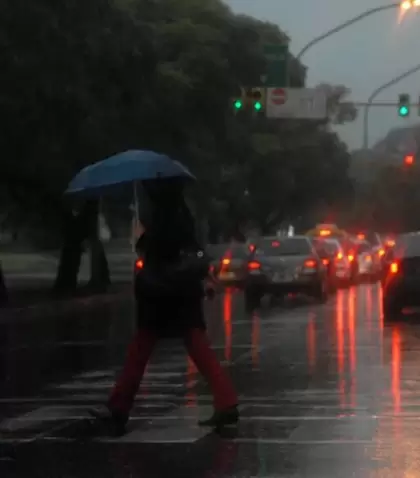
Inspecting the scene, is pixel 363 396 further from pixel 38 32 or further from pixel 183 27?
pixel 183 27

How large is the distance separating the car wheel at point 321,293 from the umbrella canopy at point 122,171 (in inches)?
678

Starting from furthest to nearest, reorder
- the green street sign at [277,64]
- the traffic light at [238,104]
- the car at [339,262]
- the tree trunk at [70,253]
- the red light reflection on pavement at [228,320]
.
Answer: the green street sign at [277,64]
the car at [339,262]
the traffic light at [238,104]
the tree trunk at [70,253]
the red light reflection on pavement at [228,320]

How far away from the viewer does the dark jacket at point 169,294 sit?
30.6ft

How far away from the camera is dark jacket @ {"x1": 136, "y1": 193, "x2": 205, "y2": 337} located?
367 inches

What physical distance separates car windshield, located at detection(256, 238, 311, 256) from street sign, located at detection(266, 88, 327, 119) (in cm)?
924

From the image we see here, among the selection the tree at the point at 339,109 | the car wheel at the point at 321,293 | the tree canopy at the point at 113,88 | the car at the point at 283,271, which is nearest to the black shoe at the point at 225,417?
the tree canopy at the point at 113,88

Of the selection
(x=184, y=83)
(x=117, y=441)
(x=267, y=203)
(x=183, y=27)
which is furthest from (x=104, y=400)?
(x=267, y=203)

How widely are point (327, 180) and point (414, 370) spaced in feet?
176

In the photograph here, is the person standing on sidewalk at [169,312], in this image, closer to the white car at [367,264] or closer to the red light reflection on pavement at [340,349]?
the red light reflection on pavement at [340,349]

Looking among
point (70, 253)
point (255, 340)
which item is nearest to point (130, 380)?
point (255, 340)

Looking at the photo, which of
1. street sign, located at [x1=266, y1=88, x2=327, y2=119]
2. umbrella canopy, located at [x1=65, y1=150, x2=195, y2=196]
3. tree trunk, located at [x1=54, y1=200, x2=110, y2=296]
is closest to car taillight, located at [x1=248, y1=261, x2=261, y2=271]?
tree trunk, located at [x1=54, y1=200, x2=110, y2=296]

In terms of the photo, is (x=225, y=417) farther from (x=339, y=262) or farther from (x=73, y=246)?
(x=339, y=262)

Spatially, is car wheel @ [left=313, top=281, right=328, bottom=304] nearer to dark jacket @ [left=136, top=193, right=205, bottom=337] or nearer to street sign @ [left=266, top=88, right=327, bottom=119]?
street sign @ [left=266, top=88, right=327, bottom=119]

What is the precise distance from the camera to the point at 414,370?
13.5 metres
